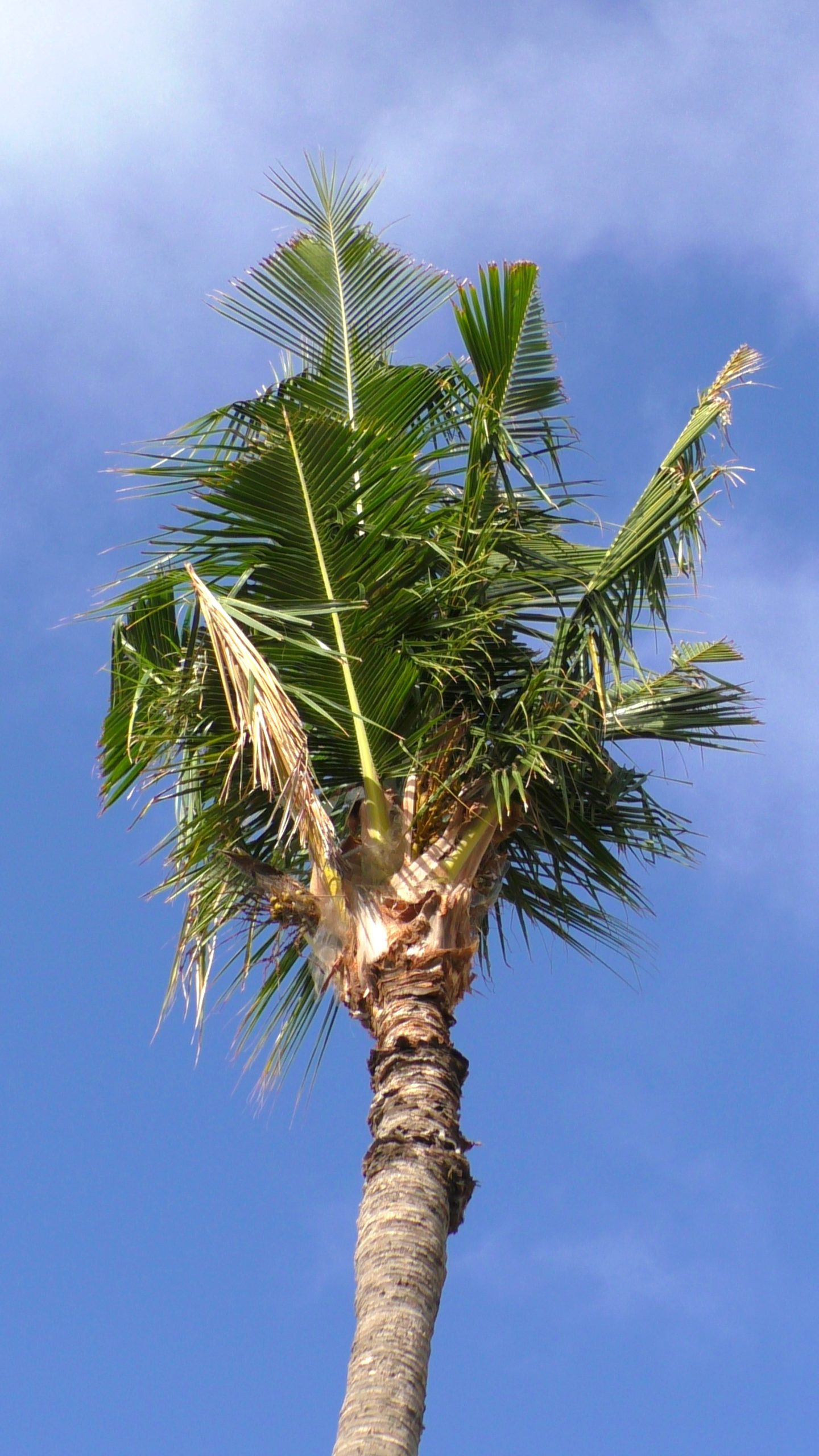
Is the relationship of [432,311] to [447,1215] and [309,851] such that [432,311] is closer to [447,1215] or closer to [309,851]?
[309,851]

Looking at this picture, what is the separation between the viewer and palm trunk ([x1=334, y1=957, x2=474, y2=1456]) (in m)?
Result: 4.95

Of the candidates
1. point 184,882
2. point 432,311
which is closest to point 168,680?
point 184,882

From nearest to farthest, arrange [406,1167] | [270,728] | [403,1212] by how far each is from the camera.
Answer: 1. [403,1212]
2. [406,1167]
3. [270,728]

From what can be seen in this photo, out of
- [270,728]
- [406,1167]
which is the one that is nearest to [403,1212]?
[406,1167]

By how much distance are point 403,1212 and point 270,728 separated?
6.22 feet

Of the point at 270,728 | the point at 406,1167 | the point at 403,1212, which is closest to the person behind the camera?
the point at 403,1212

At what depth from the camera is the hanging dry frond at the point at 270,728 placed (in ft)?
19.6

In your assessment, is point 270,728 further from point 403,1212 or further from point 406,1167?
point 403,1212

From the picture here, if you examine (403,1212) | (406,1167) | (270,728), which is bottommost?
(403,1212)

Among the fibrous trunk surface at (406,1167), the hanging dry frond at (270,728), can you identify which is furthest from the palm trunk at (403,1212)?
the hanging dry frond at (270,728)

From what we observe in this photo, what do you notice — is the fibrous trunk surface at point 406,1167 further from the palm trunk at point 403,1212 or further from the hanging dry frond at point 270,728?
the hanging dry frond at point 270,728

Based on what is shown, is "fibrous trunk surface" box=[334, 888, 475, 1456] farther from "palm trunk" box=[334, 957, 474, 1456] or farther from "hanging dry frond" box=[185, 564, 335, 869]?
"hanging dry frond" box=[185, 564, 335, 869]

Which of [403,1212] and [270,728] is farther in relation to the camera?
[270,728]

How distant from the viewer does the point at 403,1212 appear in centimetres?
549
